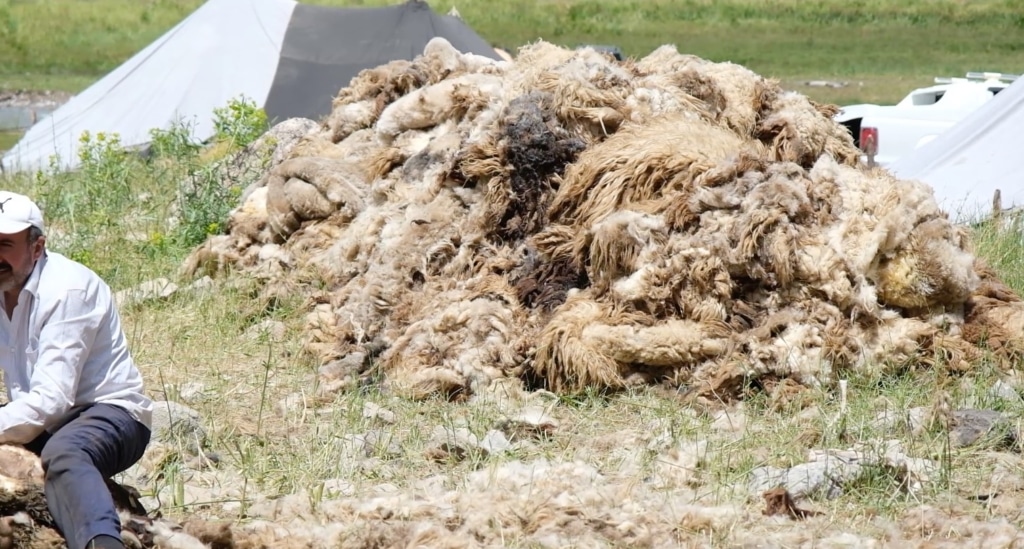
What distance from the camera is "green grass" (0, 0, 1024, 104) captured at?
979 inches

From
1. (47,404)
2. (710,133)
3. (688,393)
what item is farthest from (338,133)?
(47,404)

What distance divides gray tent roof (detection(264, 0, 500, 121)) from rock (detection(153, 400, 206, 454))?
7510 millimetres

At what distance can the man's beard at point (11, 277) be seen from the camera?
11.4ft

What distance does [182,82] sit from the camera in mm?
12828

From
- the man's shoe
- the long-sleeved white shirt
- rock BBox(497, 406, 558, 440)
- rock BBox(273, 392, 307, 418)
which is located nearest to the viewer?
the man's shoe

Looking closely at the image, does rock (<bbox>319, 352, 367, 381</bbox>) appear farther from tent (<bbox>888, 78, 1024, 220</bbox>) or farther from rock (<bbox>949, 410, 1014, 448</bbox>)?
tent (<bbox>888, 78, 1024, 220</bbox>)

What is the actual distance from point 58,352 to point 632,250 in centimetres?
264

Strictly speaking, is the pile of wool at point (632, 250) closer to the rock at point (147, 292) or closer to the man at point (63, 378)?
the rock at point (147, 292)

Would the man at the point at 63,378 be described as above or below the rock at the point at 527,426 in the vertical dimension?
above

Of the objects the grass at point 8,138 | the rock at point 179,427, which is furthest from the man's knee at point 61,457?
the grass at point 8,138

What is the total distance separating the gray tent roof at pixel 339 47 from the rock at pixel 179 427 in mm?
7510

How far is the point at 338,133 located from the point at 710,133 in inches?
98.4

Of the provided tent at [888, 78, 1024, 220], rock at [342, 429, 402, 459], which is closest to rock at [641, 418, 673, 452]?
rock at [342, 429, 402, 459]

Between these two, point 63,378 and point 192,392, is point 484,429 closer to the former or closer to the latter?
point 192,392
